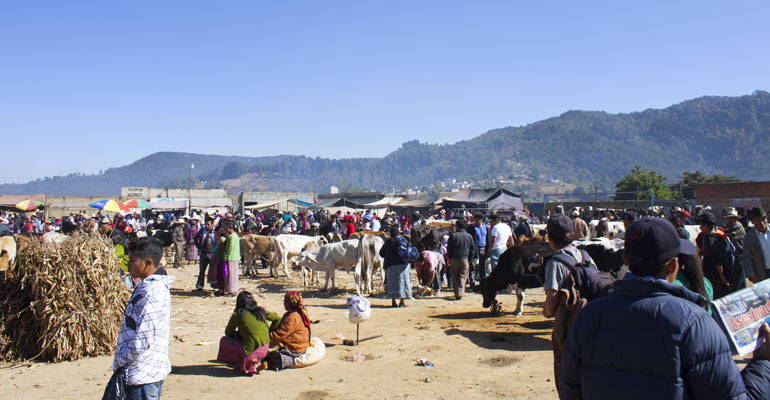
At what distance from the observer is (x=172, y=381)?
6324mm

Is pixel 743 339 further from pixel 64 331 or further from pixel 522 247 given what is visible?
pixel 64 331

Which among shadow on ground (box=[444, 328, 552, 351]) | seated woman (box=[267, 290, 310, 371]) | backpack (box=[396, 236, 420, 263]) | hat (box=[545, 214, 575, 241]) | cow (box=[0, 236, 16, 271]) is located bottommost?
shadow on ground (box=[444, 328, 552, 351])

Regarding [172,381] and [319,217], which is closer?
[172,381]

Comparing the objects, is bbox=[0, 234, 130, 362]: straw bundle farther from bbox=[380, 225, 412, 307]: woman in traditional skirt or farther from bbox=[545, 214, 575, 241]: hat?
bbox=[545, 214, 575, 241]: hat

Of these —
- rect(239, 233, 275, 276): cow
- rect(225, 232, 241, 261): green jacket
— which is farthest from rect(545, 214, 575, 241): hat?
rect(239, 233, 275, 276): cow

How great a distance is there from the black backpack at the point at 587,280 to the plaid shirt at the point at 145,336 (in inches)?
115

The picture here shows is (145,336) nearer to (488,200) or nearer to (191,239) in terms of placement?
(191,239)

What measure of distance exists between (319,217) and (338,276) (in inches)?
557

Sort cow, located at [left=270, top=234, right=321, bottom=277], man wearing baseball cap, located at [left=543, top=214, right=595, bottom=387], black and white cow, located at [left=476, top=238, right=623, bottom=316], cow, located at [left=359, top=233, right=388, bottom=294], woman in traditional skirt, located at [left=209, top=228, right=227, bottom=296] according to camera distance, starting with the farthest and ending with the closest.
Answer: cow, located at [left=270, top=234, right=321, bottom=277]
cow, located at [left=359, top=233, right=388, bottom=294]
woman in traditional skirt, located at [left=209, top=228, right=227, bottom=296]
black and white cow, located at [left=476, top=238, right=623, bottom=316]
man wearing baseball cap, located at [left=543, top=214, right=595, bottom=387]

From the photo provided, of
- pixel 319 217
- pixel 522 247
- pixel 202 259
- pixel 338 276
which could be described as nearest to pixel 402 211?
pixel 319 217

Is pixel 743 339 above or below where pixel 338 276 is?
above

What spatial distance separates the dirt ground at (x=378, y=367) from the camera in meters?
5.94

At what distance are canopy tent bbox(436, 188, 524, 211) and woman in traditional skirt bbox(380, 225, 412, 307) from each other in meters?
22.0

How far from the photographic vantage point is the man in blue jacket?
6.53 feet
